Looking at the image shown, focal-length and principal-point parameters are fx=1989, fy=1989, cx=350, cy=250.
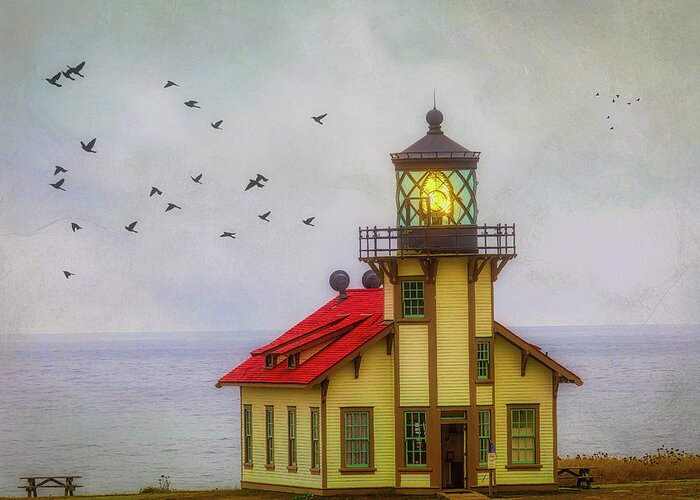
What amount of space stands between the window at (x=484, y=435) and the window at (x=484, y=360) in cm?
105

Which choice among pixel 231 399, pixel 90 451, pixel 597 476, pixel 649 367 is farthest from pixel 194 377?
pixel 597 476

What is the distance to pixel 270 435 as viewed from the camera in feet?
192

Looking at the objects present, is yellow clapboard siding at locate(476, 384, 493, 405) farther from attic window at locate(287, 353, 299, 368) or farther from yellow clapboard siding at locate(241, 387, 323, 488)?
attic window at locate(287, 353, 299, 368)

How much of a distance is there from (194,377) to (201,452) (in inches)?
3351

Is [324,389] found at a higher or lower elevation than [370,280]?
lower

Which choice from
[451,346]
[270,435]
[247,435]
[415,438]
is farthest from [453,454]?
[247,435]

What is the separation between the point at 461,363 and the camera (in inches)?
2216

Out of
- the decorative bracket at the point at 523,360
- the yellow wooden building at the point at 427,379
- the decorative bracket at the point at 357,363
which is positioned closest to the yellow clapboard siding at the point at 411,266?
the yellow wooden building at the point at 427,379

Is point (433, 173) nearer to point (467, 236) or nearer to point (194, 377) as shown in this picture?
point (467, 236)

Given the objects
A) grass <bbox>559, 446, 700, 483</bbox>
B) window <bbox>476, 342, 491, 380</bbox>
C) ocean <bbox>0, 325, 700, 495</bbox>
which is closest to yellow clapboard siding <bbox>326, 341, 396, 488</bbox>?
window <bbox>476, 342, 491, 380</bbox>

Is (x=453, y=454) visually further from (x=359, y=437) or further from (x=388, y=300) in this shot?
(x=388, y=300)

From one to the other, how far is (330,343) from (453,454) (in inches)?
189

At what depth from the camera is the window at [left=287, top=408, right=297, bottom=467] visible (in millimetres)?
57344

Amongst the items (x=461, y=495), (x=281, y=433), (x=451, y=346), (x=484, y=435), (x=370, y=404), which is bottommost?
(x=461, y=495)
